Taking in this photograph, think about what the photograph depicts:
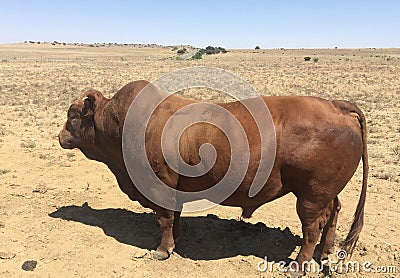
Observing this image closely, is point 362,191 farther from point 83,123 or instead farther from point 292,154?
point 83,123

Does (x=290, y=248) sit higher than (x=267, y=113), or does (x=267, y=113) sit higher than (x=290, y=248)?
(x=267, y=113)

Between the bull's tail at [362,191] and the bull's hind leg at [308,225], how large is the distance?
1.29ft

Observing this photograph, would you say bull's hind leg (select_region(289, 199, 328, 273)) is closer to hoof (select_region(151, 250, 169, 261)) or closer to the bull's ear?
hoof (select_region(151, 250, 169, 261))

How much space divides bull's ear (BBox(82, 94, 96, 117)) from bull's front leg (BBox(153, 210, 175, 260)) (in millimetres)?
1821

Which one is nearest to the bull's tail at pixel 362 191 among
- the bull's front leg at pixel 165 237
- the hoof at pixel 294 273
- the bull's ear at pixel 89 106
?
the hoof at pixel 294 273

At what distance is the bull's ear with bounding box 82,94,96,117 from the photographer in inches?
222

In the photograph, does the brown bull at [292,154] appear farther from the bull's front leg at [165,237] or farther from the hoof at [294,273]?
the hoof at [294,273]

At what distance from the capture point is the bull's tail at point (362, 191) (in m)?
4.57

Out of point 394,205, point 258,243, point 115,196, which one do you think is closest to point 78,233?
point 115,196

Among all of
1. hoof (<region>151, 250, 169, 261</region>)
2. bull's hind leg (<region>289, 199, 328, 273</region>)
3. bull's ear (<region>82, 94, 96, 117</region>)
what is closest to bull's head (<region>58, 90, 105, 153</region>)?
bull's ear (<region>82, 94, 96, 117</region>)

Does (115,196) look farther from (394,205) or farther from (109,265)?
(394,205)

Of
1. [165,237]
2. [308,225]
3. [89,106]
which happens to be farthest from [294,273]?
[89,106]

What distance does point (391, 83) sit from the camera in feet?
89.3

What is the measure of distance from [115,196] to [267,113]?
158 inches
